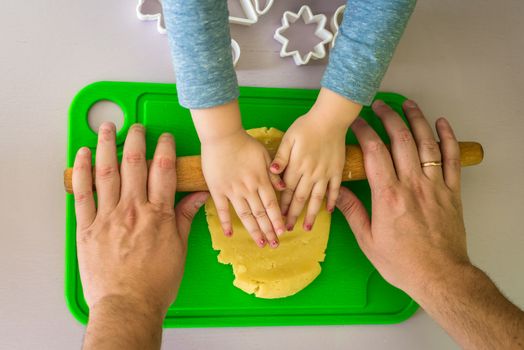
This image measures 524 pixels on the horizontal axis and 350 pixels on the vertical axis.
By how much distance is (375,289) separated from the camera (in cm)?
92

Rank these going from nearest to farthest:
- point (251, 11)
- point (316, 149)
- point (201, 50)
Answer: point (201, 50)
point (316, 149)
point (251, 11)

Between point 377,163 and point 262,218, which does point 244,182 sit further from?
point 377,163

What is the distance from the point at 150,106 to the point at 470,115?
63 centimetres

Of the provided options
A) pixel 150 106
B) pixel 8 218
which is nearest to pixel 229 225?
pixel 150 106

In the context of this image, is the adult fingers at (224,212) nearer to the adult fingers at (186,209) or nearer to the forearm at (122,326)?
the adult fingers at (186,209)

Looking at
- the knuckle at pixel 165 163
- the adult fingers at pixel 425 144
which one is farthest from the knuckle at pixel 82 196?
the adult fingers at pixel 425 144

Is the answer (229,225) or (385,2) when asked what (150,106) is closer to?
(229,225)

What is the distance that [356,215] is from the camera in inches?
33.9

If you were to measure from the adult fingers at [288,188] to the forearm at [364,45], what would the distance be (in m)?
0.14

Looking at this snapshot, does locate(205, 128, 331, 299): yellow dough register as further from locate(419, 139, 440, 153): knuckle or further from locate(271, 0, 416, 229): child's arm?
locate(419, 139, 440, 153): knuckle

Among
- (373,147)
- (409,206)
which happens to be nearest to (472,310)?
(409,206)

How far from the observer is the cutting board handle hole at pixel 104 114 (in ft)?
2.81

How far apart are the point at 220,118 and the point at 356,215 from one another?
30 centimetres

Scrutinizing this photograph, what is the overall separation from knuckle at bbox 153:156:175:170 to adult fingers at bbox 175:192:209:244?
0.07 meters
